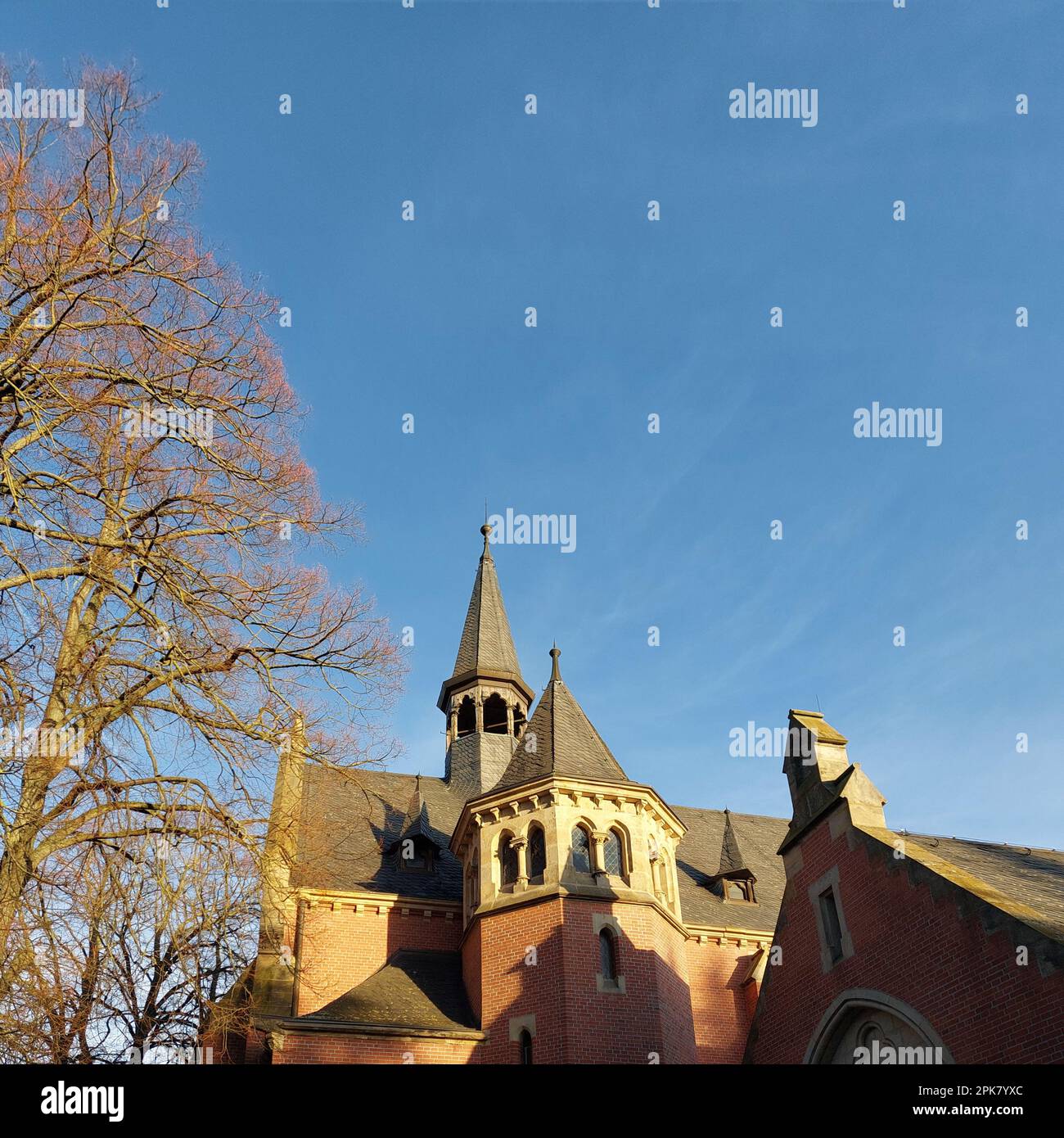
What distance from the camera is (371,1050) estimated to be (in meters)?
17.3

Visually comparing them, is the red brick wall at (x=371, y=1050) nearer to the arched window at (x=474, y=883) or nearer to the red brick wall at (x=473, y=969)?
the red brick wall at (x=473, y=969)

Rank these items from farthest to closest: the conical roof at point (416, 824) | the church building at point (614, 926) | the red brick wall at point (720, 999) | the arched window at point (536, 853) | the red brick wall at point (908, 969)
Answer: the conical roof at point (416, 824)
the red brick wall at point (720, 999)
the arched window at point (536, 853)
the church building at point (614, 926)
the red brick wall at point (908, 969)

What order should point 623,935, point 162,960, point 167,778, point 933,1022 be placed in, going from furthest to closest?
1. point 623,935
2. point 933,1022
3. point 167,778
4. point 162,960

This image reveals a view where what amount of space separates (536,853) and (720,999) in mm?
6348

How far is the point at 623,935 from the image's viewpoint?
18.9m

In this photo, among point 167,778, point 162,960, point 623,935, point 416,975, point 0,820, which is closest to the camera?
point 0,820

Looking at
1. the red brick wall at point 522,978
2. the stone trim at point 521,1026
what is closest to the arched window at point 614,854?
the red brick wall at point 522,978

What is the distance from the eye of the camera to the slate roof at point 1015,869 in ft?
40.8

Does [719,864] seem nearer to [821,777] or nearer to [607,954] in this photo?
[607,954]

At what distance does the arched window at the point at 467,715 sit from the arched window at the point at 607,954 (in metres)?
12.3

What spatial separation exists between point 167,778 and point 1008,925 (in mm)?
9167

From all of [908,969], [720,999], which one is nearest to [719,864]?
[720,999]

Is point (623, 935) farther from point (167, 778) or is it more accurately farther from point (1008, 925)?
point (167, 778)
